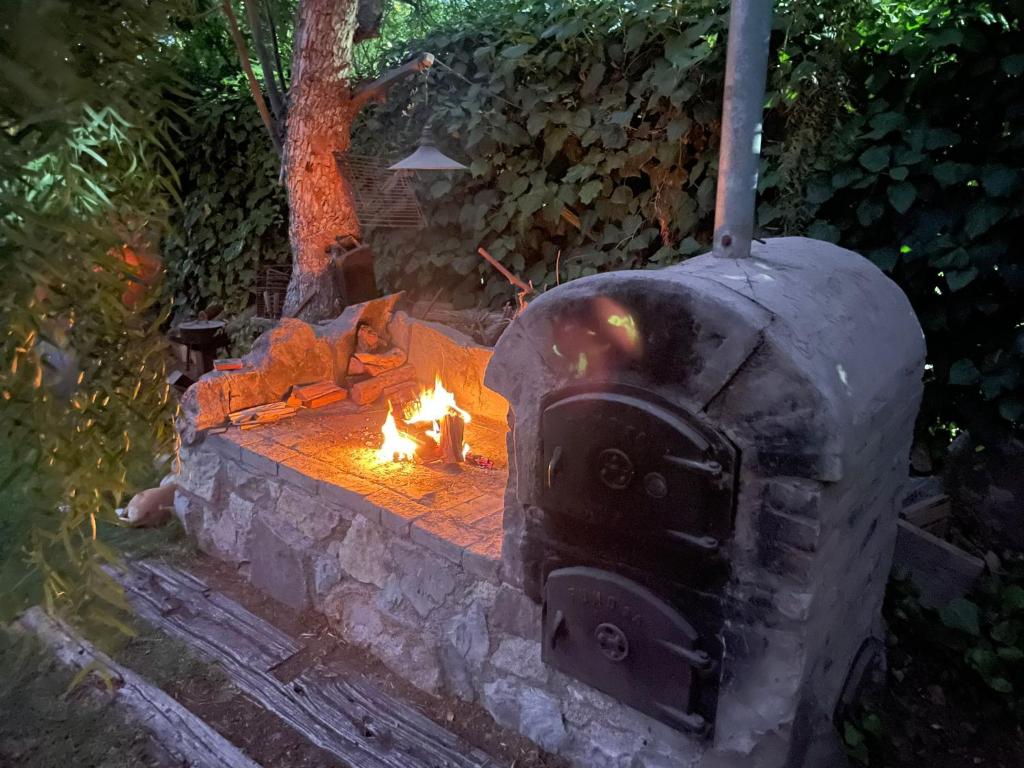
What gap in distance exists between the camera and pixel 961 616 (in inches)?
113

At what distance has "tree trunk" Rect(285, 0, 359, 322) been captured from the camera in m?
4.65

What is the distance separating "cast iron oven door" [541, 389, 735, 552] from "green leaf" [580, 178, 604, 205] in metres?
2.58

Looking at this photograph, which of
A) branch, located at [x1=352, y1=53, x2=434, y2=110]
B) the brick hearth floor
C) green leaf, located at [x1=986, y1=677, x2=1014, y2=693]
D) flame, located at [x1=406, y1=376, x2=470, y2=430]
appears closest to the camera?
green leaf, located at [x1=986, y1=677, x2=1014, y2=693]

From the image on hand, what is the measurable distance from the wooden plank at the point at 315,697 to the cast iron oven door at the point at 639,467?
1.13 metres

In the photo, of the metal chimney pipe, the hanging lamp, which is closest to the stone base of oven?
the metal chimney pipe

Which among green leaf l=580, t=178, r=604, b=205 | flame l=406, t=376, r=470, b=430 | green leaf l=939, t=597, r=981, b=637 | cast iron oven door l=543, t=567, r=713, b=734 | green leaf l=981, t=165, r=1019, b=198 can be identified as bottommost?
green leaf l=939, t=597, r=981, b=637

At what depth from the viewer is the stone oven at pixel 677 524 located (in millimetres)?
1872

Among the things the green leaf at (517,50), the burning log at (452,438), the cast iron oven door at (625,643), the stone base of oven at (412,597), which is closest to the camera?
the cast iron oven door at (625,643)

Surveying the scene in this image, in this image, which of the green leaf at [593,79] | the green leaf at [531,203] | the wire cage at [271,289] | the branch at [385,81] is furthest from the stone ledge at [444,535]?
the wire cage at [271,289]

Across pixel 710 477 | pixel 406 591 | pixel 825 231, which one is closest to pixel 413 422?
pixel 406 591

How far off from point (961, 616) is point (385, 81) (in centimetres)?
422

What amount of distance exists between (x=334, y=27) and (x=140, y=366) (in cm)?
468

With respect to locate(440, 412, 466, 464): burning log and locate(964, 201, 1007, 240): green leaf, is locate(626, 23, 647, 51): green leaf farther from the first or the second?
locate(440, 412, 466, 464): burning log

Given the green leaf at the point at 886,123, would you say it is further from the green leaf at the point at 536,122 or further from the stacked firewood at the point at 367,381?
the stacked firewood at the point at 367,381
